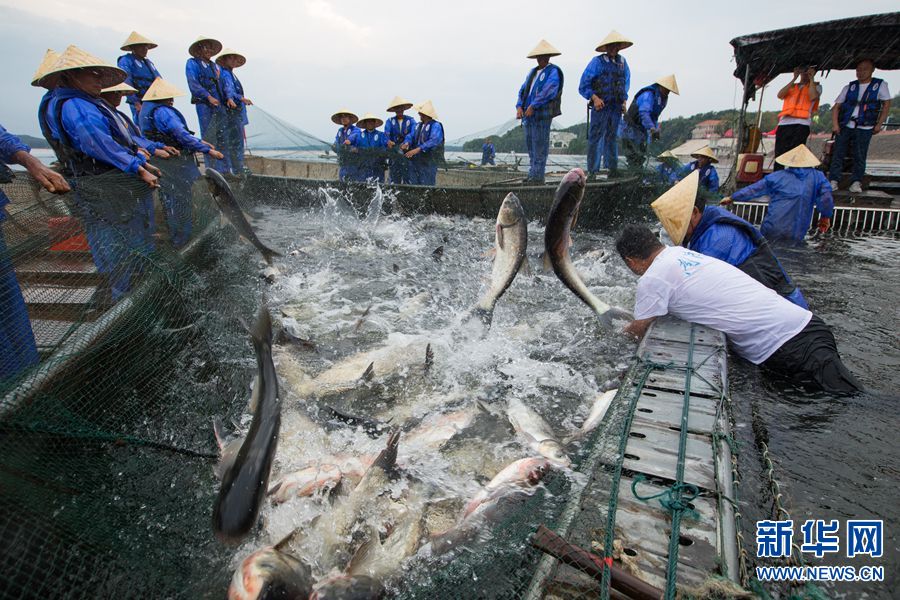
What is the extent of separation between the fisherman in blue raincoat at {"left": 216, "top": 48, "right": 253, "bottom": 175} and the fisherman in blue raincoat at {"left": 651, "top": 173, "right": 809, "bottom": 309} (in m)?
10.1

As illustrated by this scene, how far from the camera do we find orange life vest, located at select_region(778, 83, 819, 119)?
35.7 feet

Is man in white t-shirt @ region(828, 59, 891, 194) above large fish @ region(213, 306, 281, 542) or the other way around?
above

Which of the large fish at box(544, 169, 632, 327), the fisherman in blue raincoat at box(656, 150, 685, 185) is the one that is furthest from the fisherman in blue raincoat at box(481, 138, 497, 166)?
the large fish at box(544, 169, 632, 327)

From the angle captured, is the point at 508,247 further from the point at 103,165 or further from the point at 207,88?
the point at 207,88

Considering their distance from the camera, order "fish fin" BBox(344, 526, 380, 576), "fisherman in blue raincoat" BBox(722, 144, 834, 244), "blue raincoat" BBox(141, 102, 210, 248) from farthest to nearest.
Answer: "fisherman in blue raincoat" BBox(722, 144, 834, 244)
"blue raincoat" BBox(141, 102, 210, 248)
"fish fin" BBox(344, 526, 380, 576)

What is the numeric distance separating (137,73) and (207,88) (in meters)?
1.37

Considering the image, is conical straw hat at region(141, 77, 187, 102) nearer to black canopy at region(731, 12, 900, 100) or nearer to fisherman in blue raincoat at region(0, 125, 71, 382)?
fisherman in blue raincoat at region(0, 125, 71, 382)

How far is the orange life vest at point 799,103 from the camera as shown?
35.7 ft

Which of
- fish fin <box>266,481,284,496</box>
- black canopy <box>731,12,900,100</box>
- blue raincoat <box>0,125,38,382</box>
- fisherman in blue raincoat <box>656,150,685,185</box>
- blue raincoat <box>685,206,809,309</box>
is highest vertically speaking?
black canopy <box>731,12,900,100</box>

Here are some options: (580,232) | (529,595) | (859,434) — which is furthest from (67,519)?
(580,232)

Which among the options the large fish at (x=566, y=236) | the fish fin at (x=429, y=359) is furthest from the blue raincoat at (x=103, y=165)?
the large fish at (x=566, y=236)

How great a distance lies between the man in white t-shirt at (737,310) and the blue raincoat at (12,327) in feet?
16.2

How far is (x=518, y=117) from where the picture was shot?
11.4m

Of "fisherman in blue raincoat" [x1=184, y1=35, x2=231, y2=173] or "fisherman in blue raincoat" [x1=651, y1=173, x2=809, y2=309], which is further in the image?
"fisherman in blue raincoat" [x1=184, y1=35, x2=231, y2=173]
